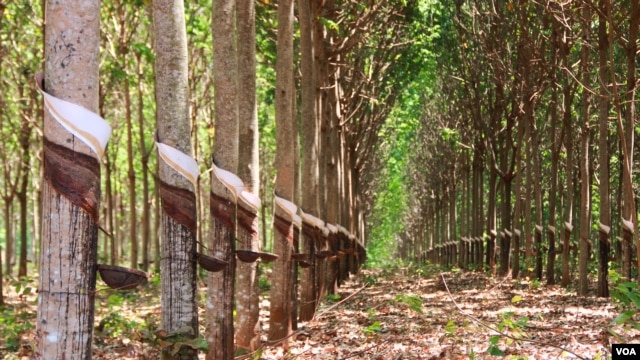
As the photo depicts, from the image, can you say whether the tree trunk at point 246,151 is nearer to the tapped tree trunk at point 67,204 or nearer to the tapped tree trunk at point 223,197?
the tapped tree trunk at point 223,197

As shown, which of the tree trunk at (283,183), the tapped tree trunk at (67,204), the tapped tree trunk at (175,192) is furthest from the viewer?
the tree trunk at (283,183)

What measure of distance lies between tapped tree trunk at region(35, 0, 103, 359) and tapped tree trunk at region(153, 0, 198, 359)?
135cm

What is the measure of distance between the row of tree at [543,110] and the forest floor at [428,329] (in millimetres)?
1574

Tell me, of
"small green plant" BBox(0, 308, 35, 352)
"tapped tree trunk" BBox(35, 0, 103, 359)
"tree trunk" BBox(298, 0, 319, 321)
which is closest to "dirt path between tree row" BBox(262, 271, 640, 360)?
"tree trunk" BBox(298, 0, 319, 321)

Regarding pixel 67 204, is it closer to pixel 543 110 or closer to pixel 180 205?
pixel 180 205

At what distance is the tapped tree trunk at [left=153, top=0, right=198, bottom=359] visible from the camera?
4.69 meters

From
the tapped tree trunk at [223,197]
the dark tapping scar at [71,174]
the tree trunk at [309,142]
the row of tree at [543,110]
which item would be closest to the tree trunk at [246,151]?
the tapped tree trunk at [223,197]

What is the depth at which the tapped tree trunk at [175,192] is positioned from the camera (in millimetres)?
4691

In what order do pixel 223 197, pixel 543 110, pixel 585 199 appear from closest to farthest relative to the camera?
pixel 223 197
pixel 585 199
pixel 543 110

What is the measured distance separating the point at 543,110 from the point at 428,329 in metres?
15.1

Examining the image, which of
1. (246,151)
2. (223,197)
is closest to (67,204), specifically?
(223,197)

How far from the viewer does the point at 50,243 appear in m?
3.25

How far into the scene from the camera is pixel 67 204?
3273 mm

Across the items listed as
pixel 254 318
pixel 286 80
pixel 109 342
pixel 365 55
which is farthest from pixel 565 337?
pixel 365 55
